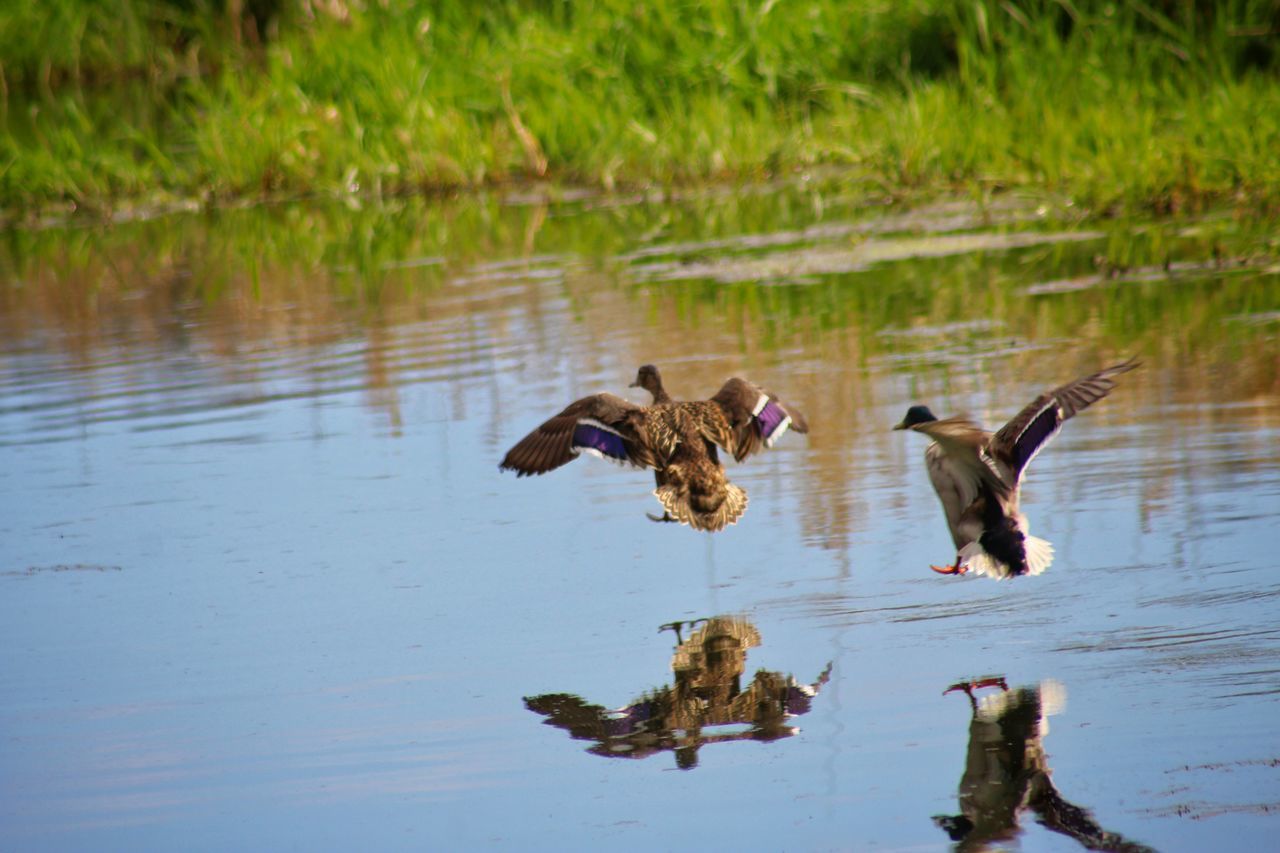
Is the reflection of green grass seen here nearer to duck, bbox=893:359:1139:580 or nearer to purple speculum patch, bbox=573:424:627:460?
purple speculum patch, bbox=573:424:627:460

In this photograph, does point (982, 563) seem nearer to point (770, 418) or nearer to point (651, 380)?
point (770, 418)

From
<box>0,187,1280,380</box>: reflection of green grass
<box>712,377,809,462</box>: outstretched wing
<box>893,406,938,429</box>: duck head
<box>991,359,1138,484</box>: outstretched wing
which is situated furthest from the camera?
<box>0,187,1280,380</box>: reflection of green grass

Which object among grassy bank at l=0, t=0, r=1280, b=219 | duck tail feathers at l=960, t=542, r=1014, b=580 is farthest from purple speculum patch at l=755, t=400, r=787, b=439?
grassy bank at l=0, t=0, r=1280, b=219

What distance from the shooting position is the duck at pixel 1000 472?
5.71 metres

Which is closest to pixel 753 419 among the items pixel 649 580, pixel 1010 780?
pixel 649 580

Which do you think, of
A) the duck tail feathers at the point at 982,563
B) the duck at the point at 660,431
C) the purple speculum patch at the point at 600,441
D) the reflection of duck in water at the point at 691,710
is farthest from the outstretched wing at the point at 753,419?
the reflection of duck in water at the point at 691,710

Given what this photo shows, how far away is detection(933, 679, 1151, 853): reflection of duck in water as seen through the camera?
4199 mm

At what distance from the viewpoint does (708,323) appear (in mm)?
10445

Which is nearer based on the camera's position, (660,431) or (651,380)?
(660,431)

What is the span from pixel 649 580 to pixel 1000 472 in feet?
4.07

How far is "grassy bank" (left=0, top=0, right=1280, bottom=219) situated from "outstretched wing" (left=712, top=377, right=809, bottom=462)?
5.47 metres

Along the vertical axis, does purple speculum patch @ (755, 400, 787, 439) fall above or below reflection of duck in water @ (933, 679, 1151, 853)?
above

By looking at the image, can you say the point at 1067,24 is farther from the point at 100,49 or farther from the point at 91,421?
the point at 100,49

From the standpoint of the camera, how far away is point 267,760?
4.98 m
